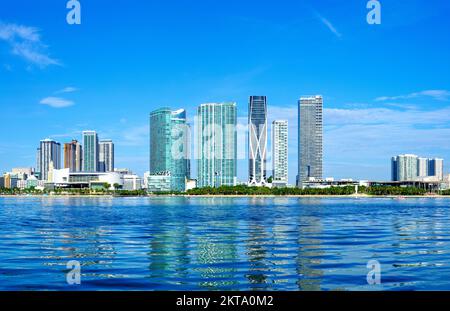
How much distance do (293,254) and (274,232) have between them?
16102 millimetres

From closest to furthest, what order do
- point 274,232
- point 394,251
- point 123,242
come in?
1. point 394,251
2. point 123,242
3. point 274,232
